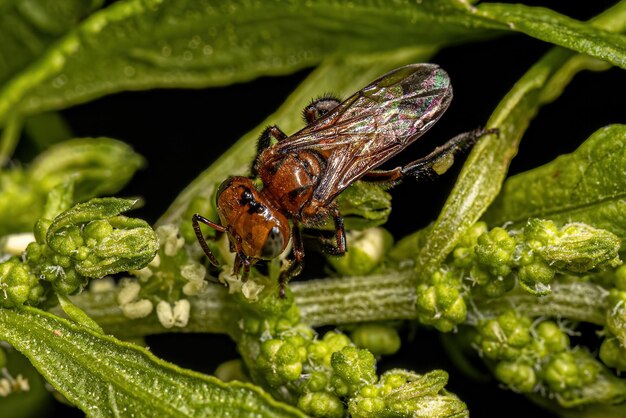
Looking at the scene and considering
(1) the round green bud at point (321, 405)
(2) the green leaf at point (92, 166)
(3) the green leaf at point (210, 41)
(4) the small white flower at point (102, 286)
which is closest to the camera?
(1) the round green bud at point (321, 405)

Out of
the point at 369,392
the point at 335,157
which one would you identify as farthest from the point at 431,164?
the point at 369,392

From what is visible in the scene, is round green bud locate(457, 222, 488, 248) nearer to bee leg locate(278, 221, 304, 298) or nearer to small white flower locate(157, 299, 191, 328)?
bee leg locate(278, 221, 304, 298)

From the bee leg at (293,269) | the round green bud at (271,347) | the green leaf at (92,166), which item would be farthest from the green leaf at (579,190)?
the green leaf at (92,166)

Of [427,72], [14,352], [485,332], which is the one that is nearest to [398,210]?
[427,72]

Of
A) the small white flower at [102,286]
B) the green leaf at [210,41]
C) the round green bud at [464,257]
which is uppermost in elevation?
the green leaf at [210,41]

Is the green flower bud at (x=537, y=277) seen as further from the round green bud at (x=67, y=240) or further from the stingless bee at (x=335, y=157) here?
the round green bud at (x=67, y=240)

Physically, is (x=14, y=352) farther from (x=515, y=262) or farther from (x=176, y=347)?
(x=515, y=262)
